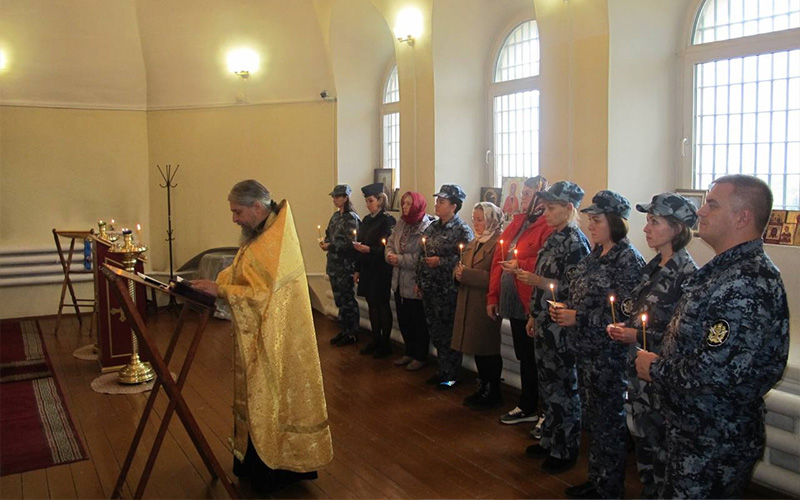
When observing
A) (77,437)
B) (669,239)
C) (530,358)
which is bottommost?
(77,437)

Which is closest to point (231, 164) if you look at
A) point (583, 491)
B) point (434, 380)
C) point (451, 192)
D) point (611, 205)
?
point (451, 192)

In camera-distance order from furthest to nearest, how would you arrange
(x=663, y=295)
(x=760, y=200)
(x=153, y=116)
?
(x=153, y=116), (x=663, y=295), (x=760, y=200)

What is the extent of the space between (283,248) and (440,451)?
1.69 meters

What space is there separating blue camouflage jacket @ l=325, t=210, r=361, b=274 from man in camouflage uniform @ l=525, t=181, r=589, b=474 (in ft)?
9.84

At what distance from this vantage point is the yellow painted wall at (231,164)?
342 inches

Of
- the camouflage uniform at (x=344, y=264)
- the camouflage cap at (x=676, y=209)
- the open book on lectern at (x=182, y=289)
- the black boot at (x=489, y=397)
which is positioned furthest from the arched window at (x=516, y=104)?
the open book on lectern at (x=182, y=289)

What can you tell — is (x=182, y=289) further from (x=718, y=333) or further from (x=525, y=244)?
(x=718, y=333)

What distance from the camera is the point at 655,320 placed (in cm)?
309

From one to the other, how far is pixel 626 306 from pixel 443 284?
7.68 feet

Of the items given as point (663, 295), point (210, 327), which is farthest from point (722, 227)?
point (210, 327)

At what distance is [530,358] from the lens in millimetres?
4781

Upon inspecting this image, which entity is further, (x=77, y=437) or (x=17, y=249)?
(x=17, y=249)

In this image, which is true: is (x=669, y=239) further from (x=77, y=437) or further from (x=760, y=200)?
(x=77, y=437)

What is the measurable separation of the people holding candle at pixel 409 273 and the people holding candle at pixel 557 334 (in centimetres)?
183
